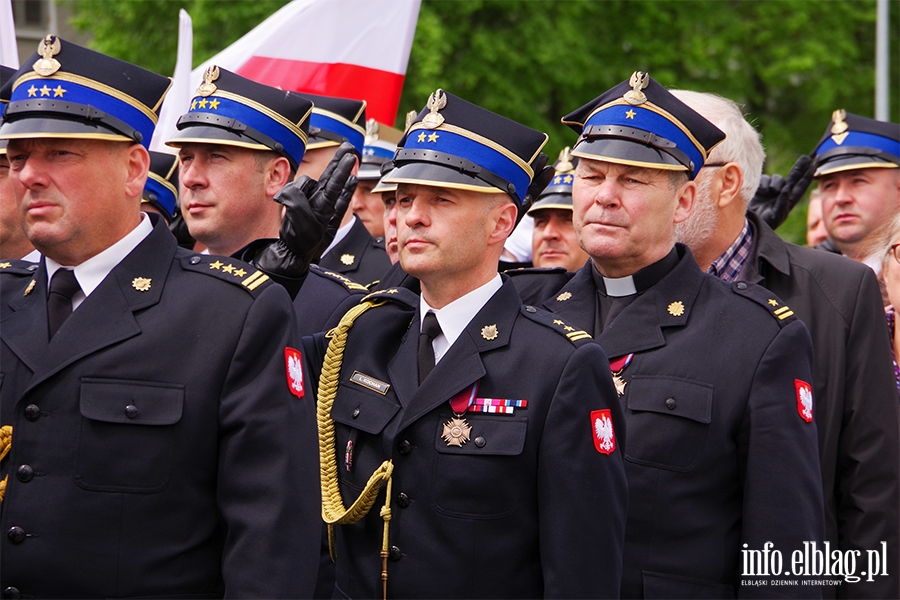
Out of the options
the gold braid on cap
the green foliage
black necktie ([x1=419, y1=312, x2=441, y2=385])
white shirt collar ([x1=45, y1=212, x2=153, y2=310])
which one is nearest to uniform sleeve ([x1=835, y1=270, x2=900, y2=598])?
black necktie ([x1=419, y1=312, x2=441, y2=385])

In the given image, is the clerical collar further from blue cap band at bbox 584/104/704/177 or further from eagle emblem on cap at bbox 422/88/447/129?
eagle emblem on cap at bbox 422/88/447/129

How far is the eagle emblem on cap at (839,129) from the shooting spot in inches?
257

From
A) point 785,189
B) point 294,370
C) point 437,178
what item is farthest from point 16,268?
point 785,189

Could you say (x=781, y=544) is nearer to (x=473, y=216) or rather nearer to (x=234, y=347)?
(x=473, y=216)

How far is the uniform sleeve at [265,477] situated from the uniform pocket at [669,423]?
1.19 meters

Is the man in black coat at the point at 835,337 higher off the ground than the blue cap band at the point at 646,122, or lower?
lower

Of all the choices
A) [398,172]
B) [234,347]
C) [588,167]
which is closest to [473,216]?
[398,172]

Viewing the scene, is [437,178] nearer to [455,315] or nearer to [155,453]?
[455,315]

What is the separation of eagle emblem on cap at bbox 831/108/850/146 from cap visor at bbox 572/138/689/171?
2.79m

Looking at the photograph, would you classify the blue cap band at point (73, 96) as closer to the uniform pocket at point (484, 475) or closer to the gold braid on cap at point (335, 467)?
the gold braid on cap at point (335, 467)

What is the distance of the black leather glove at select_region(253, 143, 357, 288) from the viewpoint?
4188 millimetres

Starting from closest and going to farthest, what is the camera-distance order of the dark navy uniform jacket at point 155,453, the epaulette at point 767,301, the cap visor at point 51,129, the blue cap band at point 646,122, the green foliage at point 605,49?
the dark navy uniform jacket at point 155,453 < the cap visor at point 51,129 < the epaulette at point 767,301 < the blue cap band at point 646,122 < the green foliage at point 605,49

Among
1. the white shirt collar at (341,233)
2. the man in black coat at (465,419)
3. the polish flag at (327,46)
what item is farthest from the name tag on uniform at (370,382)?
the polish flag at (327,46)

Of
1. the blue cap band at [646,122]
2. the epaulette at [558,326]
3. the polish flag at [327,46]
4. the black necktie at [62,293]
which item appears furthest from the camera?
the polish flag at [327,46]
